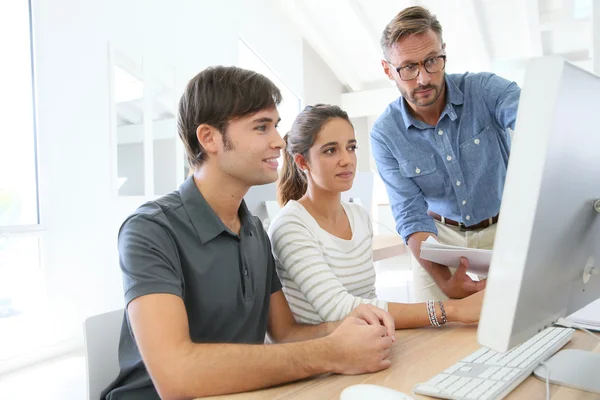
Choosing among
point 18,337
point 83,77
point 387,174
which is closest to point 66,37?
point 83,77

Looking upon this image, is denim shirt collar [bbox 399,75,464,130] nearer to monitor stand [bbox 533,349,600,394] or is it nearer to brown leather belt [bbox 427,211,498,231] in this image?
brown leather belt [bbox 427,211,498,231]

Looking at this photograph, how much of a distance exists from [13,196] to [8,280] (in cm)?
54


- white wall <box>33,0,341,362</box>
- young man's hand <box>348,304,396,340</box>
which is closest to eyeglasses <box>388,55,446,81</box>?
young man's hand <box>348,304,396,340</box>

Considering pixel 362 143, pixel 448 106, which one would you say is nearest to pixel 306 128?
A: pixel 448 106

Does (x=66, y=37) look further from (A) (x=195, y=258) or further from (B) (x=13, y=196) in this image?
(A) (x=195, y=258)

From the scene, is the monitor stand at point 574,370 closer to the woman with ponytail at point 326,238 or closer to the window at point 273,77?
the woman with ponytail at point 326,238

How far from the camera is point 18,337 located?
11.1 feet

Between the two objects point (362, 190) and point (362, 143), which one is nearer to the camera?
point (362, 190)

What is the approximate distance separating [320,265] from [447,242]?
0.78m

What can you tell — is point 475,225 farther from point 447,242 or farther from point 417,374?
point 417,374

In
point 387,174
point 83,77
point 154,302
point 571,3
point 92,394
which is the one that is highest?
point 571,3

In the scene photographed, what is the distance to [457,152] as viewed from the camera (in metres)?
1.76

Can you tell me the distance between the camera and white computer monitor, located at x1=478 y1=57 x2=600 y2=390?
0.52 meters

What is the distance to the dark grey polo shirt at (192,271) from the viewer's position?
1.00 meters
